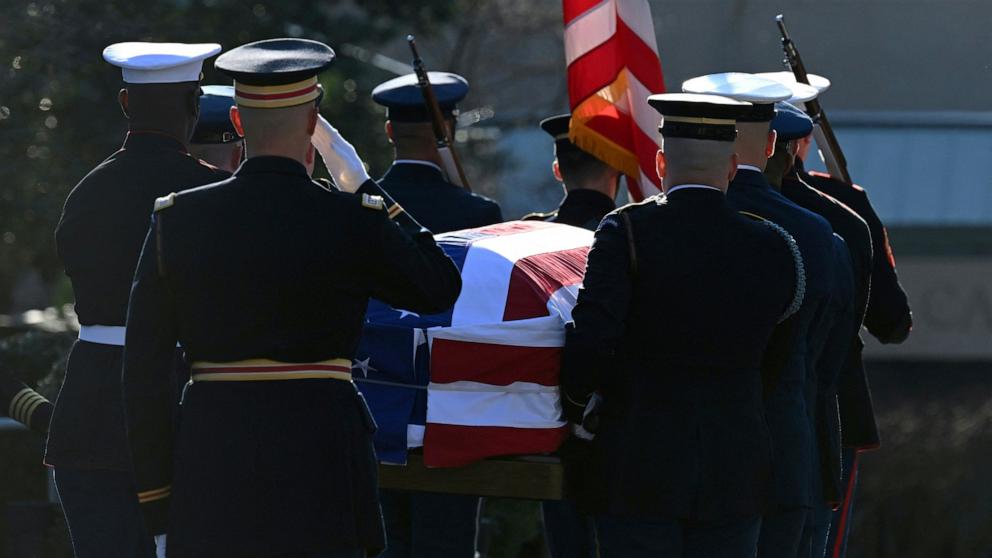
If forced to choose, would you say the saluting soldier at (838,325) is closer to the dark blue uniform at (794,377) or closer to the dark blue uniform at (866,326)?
the dark blue uniform at (866,326)

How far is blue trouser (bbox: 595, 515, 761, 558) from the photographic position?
3.79m

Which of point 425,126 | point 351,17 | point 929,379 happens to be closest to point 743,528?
point 425,126

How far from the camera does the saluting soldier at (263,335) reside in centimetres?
311

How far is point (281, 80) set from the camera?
10.3 feet

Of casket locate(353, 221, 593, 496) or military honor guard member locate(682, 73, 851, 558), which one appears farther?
military honor guard member locate(682, 73, 851, 558)

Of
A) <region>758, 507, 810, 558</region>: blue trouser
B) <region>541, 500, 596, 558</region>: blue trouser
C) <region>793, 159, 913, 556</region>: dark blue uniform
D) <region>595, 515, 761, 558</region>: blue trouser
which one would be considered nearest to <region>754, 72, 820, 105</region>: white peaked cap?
<region>793, 159, 913, 556</region>: dark blue uniform

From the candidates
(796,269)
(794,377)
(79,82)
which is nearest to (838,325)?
(794,377)

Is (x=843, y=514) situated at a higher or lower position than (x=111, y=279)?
lower

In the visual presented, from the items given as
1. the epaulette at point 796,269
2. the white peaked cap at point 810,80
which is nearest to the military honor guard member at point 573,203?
the white peaked cap at point 810,80

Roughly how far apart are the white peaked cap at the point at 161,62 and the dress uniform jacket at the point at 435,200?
1271 mm

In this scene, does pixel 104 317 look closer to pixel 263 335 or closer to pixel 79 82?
pixel 263 335

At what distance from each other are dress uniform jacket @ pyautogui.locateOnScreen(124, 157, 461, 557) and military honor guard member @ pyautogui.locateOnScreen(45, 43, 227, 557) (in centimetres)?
59

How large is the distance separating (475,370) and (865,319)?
1864 mm

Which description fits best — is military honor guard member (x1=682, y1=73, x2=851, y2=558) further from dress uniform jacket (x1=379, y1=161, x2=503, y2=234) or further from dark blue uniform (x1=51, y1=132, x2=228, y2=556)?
dark blue uniform (x1=51, y1=132, x2=228, y2=556)
